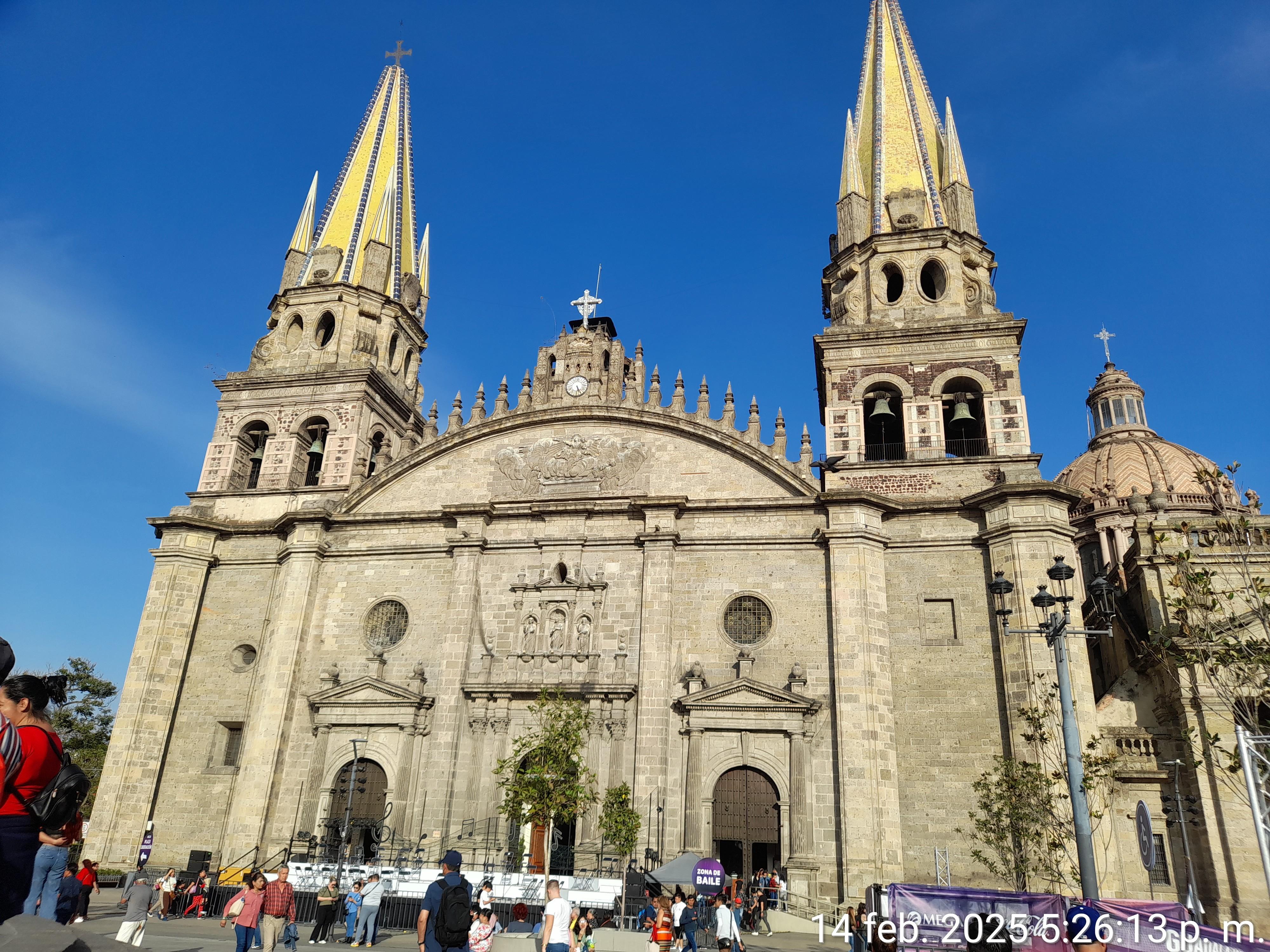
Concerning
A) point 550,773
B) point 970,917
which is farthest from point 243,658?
point 970,917

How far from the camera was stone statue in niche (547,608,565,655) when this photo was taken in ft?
86.2

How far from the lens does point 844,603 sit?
24.4m

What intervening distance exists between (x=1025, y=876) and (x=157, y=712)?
80.7ft

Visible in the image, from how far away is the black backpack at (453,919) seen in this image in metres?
8.48

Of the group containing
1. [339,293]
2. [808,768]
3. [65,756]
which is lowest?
[65,756]

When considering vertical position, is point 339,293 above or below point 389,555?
above

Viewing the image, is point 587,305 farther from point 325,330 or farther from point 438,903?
point 438,903

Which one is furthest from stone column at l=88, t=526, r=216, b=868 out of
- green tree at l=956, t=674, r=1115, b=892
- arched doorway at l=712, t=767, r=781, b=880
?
green tree at l=956, t=674, r=1115, b=892

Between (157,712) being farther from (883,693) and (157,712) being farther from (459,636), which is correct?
(883,693)

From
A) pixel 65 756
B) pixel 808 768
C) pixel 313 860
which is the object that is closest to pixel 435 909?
pixel 65 756

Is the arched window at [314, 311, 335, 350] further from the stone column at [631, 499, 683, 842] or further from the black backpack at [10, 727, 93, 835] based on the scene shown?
the black backpack at [10, 727, 93, 835]

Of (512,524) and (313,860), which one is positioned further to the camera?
(512,524)

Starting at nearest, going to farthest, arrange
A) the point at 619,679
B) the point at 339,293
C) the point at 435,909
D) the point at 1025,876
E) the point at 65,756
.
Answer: the point at 65,756 < the point at 435,909 < the point at 1025,876 < the point at 619,679 < the point at 339,293

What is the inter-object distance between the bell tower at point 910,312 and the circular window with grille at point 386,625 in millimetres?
13930
